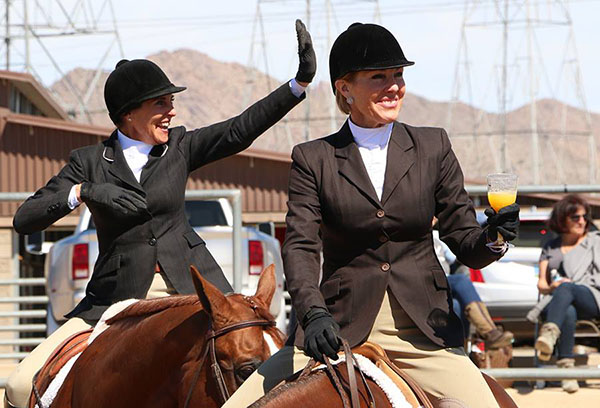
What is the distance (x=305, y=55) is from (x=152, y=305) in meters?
1.17

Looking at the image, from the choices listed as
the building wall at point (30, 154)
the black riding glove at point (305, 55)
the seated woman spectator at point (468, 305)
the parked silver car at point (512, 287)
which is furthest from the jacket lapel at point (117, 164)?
the building wall at point (30, 154)

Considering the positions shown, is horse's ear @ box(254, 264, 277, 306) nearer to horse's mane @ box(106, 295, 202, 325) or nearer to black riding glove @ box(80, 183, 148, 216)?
horse's mane @ box(106, 295, 202, 325)

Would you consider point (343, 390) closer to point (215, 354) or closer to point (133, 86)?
point (215, 354)

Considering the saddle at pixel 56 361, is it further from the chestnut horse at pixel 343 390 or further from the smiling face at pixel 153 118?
the chestnut horse at pixel 343 390

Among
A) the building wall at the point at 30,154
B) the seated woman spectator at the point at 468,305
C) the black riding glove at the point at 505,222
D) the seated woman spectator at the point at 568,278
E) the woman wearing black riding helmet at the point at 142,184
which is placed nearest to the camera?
the black riding glove at the point at 505,222

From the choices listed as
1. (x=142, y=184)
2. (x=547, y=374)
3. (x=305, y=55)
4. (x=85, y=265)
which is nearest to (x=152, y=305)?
(x=142, y=184)

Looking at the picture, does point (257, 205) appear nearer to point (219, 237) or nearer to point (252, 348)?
point (219, 237)

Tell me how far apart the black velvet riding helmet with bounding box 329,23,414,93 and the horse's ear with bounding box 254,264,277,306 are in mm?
721

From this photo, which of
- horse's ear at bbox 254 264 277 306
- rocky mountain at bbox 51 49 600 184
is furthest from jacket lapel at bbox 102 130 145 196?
rocky mountain at bbox 51 49 600 184

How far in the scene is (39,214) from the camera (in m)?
→ 4.73

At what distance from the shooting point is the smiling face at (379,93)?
377cm

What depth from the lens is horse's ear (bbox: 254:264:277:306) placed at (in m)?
3.85

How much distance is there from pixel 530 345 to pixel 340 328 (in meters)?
9.20

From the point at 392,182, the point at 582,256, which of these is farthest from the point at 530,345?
the point at 392,182
